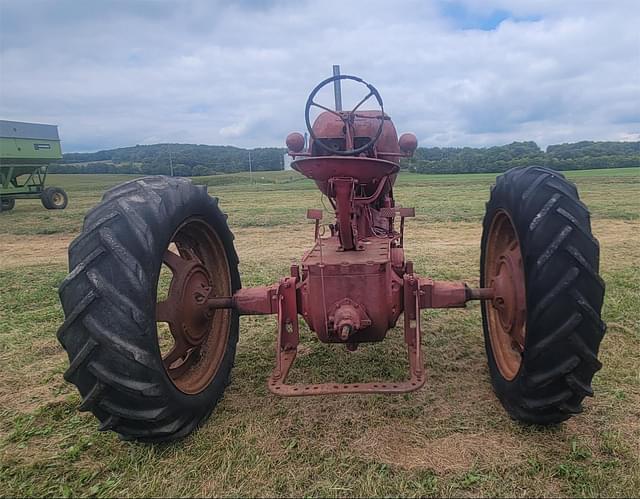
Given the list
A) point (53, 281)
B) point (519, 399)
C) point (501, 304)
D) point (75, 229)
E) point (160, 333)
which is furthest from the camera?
point (75, 229)

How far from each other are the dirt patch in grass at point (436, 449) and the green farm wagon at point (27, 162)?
18.5 metres

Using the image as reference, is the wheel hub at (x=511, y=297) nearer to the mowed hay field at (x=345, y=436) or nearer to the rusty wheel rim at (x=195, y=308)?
the mowed hay field at (x=345, y=436)

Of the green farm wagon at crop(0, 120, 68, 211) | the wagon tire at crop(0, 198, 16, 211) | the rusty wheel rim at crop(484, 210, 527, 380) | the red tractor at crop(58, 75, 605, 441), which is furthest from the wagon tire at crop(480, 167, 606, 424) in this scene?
the wagon tire at crop(0, 198, 16, 211)

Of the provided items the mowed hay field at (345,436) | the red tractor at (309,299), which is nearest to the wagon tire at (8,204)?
the mowed hay field at (345,436)

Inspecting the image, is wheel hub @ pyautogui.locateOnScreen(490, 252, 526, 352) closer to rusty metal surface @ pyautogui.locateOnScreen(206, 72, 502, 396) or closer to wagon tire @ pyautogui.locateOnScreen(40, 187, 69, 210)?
rusty metal surface @ pyautogui.locateOnScreen(206, 72, 502, 396)

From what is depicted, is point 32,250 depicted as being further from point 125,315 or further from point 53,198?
point 53,198

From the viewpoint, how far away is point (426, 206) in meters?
15.5

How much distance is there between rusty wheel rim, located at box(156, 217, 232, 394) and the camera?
3.11 m

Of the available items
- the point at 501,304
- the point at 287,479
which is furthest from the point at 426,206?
the point at 287,479

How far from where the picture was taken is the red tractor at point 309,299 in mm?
2404

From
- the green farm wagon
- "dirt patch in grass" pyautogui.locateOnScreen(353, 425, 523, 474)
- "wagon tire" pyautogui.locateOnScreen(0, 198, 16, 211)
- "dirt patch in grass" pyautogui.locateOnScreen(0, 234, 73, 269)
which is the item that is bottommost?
"dirt patch in grass" pyautogui.locateOnScreen(353, 425, 523, 474)

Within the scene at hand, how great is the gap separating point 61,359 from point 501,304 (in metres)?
3.54

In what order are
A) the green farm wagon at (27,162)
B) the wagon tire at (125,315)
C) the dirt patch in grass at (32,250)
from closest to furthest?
1. the wagon tire at (125,315)
2. the dirt patch in grass at (32,250)
3. the green farm wagon at (27,162)

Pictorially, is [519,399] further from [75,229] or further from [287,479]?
[75,229]
